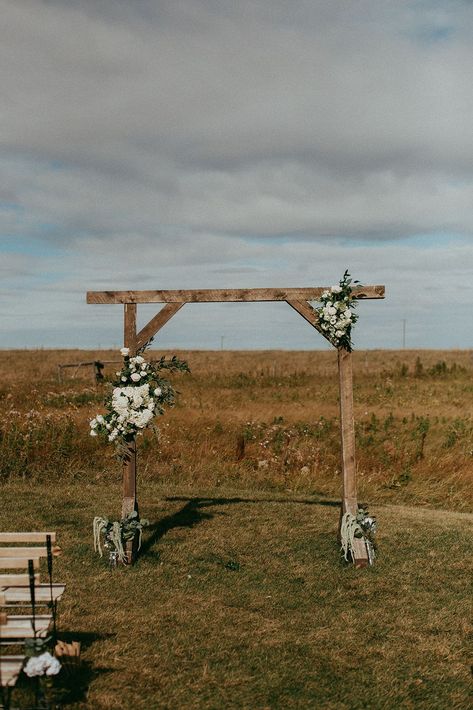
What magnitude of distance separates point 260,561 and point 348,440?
2.04 metres

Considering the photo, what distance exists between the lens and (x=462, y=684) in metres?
6.05

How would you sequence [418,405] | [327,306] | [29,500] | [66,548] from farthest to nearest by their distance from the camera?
[418,405] < [29,500] < [66,548] < [327,306]

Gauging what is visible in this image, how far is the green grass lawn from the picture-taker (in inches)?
232

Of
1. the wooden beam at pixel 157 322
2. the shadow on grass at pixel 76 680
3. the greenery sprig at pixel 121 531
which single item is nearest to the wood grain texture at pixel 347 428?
the wooden beam at pixel 157 322

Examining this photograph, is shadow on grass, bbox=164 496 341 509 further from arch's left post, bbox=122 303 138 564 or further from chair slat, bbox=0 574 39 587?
chair slat, bbox=0 574 39 587

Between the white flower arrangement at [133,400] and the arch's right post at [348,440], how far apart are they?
6.97ft

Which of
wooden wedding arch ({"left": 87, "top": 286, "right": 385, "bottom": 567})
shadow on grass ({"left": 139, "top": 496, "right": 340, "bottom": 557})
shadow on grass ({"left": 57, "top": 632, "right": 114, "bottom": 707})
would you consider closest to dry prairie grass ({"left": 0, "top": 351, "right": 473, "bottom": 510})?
shadow on grass ({"left": 139, "top": 496, "right": 340, "bottom": 557})

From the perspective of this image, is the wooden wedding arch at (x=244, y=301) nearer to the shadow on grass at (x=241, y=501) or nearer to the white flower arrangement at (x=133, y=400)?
the white flower arrangement at (x=133, y=400)

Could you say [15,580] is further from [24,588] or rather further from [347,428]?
[347,428]

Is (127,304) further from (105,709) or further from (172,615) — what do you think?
(105,709)

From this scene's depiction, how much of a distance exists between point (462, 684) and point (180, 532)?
220 inches

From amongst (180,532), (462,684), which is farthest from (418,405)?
(462,684)

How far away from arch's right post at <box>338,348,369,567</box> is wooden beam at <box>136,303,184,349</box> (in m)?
2.31

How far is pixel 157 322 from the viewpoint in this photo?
9375 mm
